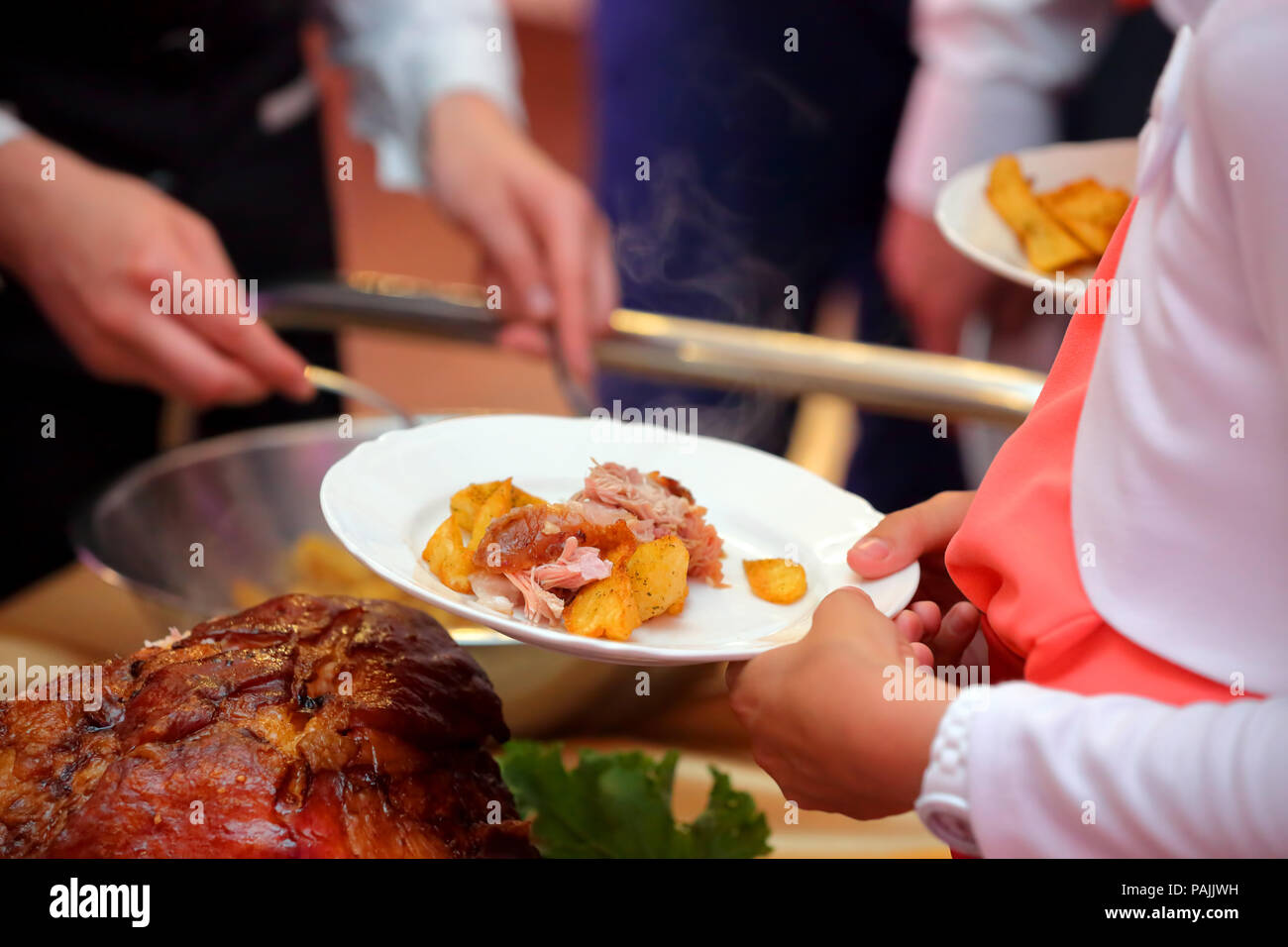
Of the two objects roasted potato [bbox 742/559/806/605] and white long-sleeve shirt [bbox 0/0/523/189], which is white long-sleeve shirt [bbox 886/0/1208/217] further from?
roasted potato [bbox 742/559/806/605]

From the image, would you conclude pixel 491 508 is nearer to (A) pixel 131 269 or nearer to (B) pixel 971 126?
(A) pixel 131 269

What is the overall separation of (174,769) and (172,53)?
4.95 feet

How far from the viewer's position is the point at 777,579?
2.89 ft

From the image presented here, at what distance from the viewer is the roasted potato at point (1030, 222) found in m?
1.11

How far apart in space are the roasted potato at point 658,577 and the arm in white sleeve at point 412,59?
5.30 feet

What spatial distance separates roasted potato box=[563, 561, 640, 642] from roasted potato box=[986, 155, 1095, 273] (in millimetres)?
559

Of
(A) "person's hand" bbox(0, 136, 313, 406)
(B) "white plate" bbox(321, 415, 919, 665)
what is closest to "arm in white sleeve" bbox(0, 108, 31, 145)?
(A) "person's hand" bbox(0, 136, 313, 406)

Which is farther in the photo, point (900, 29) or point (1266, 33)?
point (900, 29)

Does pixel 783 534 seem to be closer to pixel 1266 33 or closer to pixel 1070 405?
pixel 1070 405

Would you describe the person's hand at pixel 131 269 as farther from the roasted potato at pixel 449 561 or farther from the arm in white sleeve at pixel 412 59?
the roasted potato at pixel 449 561

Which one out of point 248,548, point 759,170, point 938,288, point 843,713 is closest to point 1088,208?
point 843,713

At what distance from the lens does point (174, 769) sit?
2.54 ft

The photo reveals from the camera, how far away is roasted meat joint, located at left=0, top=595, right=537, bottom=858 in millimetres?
753
